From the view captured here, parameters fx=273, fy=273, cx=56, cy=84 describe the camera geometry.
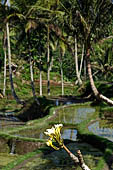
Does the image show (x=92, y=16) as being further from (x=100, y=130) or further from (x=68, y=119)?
(x=68, y=119)

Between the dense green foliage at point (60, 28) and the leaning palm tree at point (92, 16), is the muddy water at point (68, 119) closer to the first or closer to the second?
the dense green foliage at point (60, 28)

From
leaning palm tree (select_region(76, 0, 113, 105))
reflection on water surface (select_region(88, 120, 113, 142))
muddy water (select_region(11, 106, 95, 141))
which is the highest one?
leaning palm tree (select_region(76, 0, 113, 105))

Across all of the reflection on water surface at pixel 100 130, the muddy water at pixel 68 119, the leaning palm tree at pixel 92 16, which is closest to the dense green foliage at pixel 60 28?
the leaning palm tree at pixel 92 16

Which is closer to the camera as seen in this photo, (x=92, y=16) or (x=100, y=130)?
(x=92, y=16)

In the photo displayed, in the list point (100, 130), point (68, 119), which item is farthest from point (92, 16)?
point (68, 119)

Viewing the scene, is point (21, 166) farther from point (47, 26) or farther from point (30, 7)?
point (47, 26)

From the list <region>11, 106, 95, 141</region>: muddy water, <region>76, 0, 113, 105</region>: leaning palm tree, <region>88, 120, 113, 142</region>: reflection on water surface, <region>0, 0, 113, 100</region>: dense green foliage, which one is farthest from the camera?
Answer: <region>11, 106, 95, 141</region>: muddy water

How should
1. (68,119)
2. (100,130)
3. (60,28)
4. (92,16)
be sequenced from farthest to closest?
(60,28) < (68,119) < (100,130) < (92,16)

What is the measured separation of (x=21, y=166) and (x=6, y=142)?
9.72 feet

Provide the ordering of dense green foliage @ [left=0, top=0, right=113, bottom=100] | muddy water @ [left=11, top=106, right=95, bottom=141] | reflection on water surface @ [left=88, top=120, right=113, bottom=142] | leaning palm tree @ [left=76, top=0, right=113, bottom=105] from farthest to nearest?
1. muddy water @ [left=11, top=106, right=95, bottom=141]
2. reflection on water surface @ [left=88, top=120, right=113, bottom=142]
3. dense green foliage @ [left=0, top=0, right=113, bottom=100]
4. leaning palm tree @ [left=76, top=0, right=113, bottom=105]

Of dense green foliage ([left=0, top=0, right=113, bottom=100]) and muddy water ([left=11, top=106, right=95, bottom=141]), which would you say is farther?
muddy water ([left=11, top=106, right=95, bottom=141])

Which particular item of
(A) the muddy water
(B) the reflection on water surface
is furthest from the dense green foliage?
(A) the muddy water

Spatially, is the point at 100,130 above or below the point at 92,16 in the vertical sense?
below

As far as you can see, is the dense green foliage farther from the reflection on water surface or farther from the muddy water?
the muddy water
